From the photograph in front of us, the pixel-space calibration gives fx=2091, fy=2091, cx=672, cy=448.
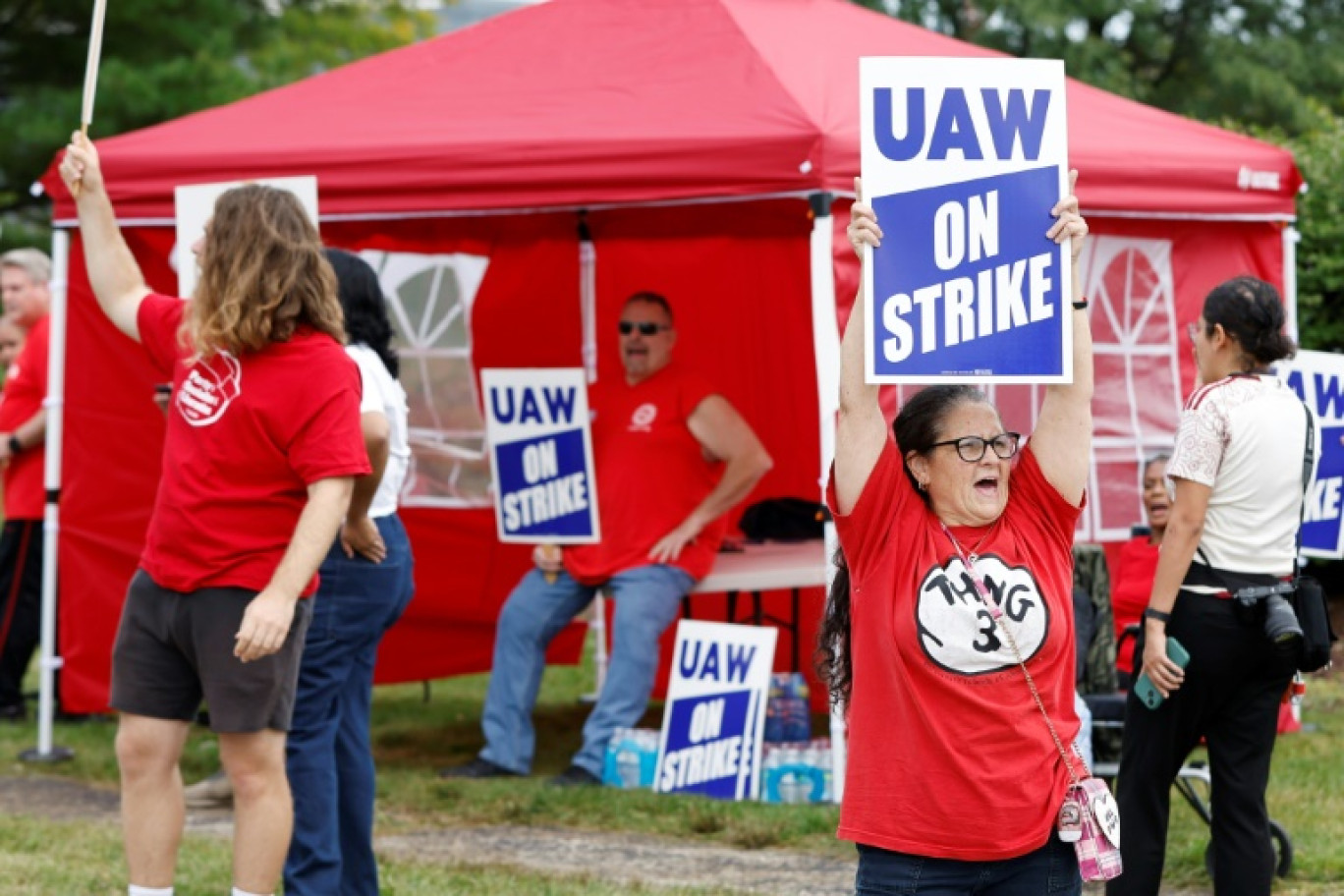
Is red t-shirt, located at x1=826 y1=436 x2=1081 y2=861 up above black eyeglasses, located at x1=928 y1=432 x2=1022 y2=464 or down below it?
below

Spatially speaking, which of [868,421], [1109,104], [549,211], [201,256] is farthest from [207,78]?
[868,421]

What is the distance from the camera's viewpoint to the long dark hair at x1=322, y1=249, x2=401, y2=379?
5.28 meters

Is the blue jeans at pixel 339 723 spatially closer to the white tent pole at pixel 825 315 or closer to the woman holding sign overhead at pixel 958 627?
the woman holding sign overhead at pixel 958 627

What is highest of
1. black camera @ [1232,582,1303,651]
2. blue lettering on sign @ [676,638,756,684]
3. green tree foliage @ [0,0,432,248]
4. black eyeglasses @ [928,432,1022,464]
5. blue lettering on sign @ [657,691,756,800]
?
green tree foliage @ [0,0,432,248]

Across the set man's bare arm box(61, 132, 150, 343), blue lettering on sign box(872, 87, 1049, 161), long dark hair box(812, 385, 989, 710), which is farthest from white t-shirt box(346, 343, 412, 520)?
blue lettering on sign box(872, 87, 1049, 161)

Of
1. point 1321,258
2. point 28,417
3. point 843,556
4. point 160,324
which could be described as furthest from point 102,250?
point 1321,258

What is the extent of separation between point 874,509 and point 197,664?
1.75 meters

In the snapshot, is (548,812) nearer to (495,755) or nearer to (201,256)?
(495,755)

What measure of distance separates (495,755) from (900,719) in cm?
464

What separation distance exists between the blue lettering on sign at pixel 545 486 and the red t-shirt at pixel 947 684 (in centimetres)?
450

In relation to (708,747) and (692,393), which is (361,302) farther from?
(692,393)

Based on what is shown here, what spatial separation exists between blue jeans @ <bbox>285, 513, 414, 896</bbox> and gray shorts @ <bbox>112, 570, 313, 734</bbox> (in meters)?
0.38

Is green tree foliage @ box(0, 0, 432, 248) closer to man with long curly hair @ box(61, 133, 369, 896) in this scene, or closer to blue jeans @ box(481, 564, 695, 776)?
blue jeans @ box(481, 564, 695, 776)

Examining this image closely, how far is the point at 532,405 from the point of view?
8.28m
